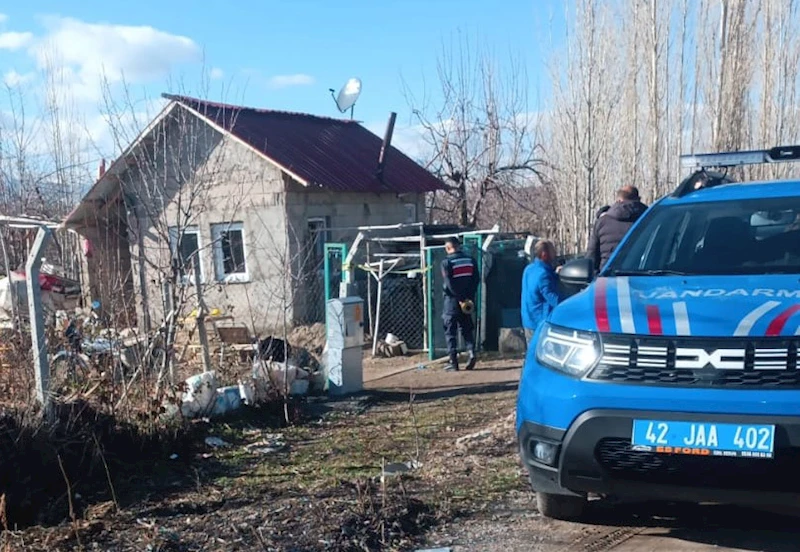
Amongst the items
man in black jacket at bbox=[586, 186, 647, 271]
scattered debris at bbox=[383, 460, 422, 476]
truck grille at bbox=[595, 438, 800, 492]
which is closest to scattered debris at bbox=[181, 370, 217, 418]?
scattered debris at bbox=[383, 460, 422, 476]

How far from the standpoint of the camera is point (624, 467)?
381 cm

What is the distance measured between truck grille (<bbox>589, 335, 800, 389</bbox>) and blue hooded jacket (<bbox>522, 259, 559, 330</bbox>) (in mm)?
3989

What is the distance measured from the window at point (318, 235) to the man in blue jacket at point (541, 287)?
26.7ft

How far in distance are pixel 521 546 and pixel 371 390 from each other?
5381mm

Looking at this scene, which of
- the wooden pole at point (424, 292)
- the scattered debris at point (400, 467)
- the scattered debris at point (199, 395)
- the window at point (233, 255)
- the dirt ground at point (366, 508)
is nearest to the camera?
the dirt ground at point (366, 508)

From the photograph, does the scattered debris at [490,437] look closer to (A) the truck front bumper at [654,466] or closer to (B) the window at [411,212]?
(A) the truck front bumper at [654,466]

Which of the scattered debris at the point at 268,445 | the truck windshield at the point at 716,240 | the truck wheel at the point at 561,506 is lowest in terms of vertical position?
the scattered debris at the point at 268,445

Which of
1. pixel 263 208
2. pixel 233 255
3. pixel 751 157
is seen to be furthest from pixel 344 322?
pixel 233 255

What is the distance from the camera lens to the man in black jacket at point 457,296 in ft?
36.3

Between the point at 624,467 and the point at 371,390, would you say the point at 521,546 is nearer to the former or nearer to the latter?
the point at 624,467

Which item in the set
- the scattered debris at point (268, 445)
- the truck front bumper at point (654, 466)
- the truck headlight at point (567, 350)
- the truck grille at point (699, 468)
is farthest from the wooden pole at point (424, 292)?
the truck grille at point (699, 468)

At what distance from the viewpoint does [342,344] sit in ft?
30.9

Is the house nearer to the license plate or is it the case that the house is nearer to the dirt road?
the dirt road

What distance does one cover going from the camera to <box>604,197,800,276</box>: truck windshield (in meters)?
4.82
